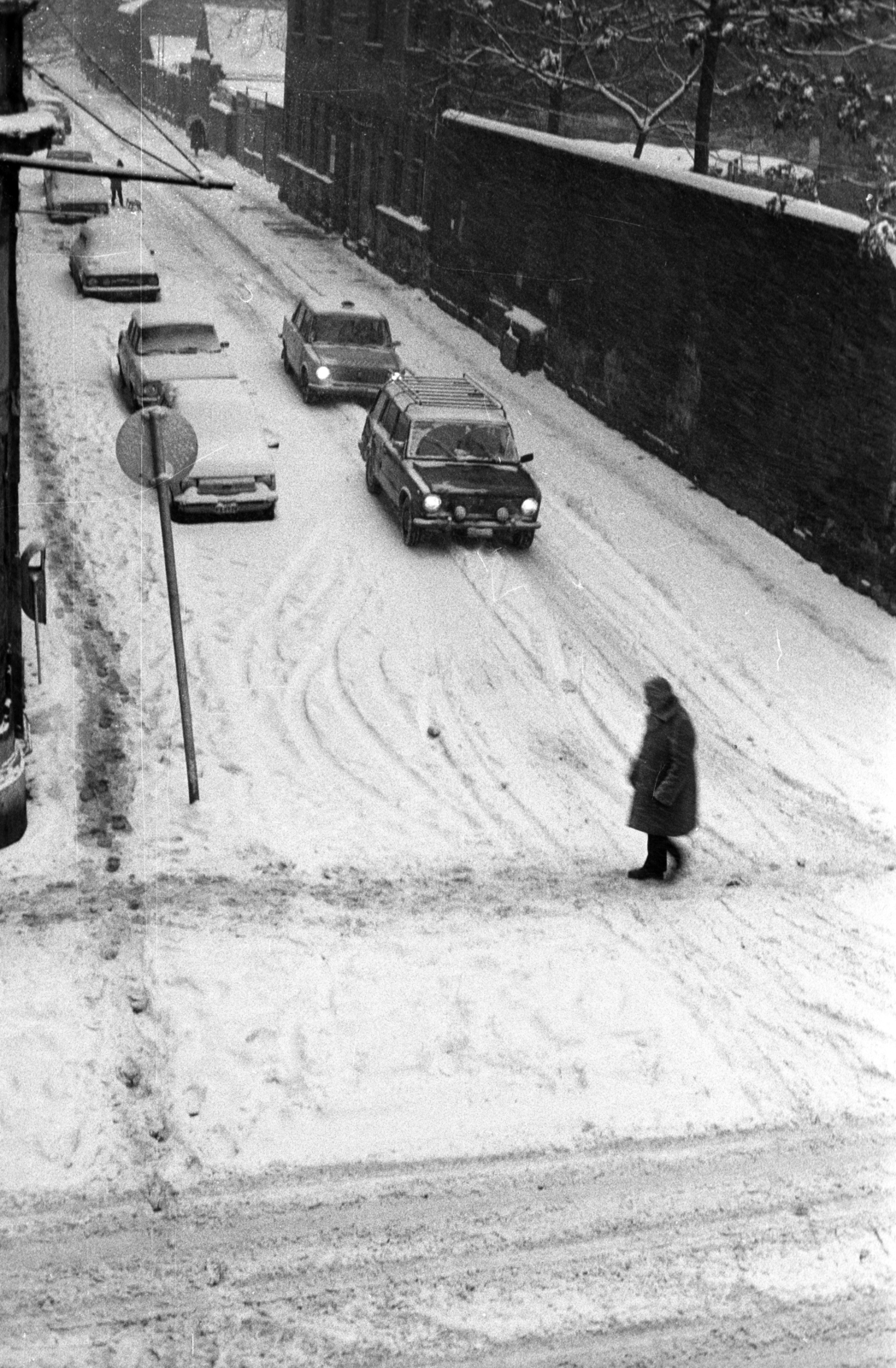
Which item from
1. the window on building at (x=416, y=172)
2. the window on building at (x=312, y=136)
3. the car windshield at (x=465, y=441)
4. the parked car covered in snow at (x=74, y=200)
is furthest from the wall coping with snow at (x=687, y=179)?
the window on building at (x=312, y=136)

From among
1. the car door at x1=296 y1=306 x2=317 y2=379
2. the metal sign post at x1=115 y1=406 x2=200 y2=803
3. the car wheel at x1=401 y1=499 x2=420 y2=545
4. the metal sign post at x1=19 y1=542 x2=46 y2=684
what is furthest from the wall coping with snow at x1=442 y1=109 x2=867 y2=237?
the metal sign post at x1=19 y1=542 x2=46 y2=684

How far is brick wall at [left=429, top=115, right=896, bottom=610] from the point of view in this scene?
1661 centimetres

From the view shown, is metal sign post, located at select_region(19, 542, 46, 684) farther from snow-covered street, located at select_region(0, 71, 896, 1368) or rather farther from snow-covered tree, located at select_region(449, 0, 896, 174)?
snow-covered tree, located at select_region(449, 0, 896, 174)

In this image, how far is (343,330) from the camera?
23.5 metres

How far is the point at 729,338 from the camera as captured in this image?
19578 mm

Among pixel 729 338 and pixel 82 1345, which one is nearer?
pixel 82 1345

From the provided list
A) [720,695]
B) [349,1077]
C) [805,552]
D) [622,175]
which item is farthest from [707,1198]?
[622,175]

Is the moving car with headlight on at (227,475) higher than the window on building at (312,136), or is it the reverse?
the window on building at (312,136)

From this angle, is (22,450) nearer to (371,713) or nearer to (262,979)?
(371,713)

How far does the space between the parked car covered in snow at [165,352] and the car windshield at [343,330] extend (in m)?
1.49

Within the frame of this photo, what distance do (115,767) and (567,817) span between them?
3.62m

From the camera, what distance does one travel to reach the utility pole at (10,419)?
9.59m

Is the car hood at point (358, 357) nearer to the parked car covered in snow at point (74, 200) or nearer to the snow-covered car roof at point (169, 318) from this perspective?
the snow-covered car roof at point (169, 318)

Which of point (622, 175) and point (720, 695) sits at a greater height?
point (622, 175)
